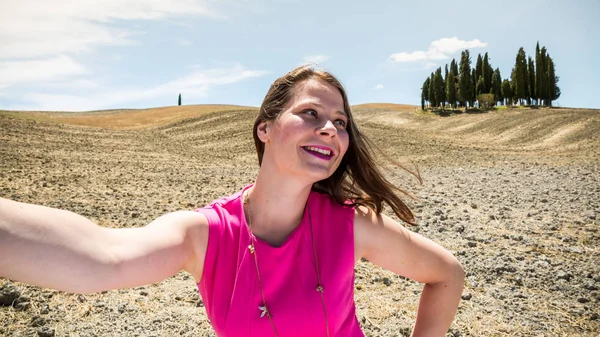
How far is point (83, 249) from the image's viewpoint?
1068mm

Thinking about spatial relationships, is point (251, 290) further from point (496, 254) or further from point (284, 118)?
point (496, 254)

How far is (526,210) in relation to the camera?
23.4 ft

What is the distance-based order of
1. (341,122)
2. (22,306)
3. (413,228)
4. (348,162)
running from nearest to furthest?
(341,122), (348,162), (22,306), (413,228)

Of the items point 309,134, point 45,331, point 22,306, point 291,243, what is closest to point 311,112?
point 309,134

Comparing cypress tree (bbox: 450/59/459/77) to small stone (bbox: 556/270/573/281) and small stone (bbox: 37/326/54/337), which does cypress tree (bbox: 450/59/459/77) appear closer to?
small stone (bbox: 556/270/573/281)

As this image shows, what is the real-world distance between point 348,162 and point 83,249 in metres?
1.33

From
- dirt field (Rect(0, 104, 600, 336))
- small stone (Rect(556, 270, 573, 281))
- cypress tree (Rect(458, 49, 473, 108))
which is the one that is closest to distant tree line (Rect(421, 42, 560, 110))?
cypress tree (Rect(458, 49, 473, 108))

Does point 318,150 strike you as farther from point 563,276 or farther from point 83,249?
point 563,276

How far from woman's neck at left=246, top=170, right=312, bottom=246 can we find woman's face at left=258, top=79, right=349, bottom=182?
64mm

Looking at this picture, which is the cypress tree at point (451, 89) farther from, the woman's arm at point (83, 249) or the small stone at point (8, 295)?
the woman's arm at point (83, 249)

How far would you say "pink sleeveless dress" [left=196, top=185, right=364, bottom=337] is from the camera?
1.50 metres

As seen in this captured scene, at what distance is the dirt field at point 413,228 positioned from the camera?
3.53 metres

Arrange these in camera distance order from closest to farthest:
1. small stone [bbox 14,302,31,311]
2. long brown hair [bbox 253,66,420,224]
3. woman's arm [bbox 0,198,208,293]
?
woman's arm [bbox 0,198,208,293] < long brown hair [bbox 253,66,420,224] < small stone [bbox 14,302,31,311]

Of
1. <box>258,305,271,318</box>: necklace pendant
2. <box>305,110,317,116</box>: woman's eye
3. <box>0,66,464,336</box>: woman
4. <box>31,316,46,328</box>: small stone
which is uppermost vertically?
<box>305,110,317,116</box>: woman's eye
